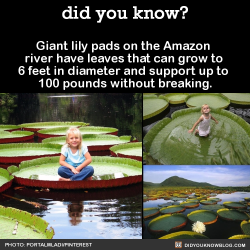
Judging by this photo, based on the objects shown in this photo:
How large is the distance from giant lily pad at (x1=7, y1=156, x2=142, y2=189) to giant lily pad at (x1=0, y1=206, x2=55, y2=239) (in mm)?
494

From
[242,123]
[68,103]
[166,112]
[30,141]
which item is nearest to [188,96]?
[166,112]

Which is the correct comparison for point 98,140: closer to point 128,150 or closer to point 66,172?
point 128,150

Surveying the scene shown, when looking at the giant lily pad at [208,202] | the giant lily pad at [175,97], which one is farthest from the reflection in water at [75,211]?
the giant lily pad at [175,97]

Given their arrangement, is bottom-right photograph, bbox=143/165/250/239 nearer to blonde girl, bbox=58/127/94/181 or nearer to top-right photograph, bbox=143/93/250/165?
top-right photograph, bbox=143/93/250/165

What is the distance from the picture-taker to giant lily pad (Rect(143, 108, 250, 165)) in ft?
8.93

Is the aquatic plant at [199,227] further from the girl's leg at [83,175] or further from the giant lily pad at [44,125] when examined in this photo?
the giant lily pad at [44,125]

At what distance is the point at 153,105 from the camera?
2.87 meters

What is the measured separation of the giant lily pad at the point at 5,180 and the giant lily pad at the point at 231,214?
5.89ft

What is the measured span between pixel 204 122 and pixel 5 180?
6.21 feet

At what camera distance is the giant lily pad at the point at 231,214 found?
2596 millimetres

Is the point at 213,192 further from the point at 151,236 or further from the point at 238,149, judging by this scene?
the point at 151,236

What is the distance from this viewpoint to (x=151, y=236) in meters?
2.57

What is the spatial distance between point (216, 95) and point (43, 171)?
1.81 m

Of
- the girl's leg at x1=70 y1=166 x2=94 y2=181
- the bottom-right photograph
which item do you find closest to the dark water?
the bottom-right photograph
